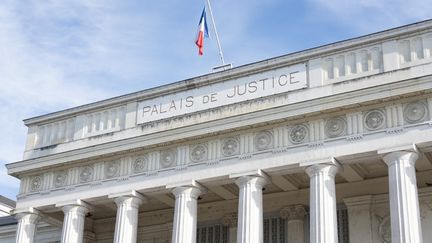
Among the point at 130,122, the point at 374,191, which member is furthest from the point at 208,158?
the point at 374,191

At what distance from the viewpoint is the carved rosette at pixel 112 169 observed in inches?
1043

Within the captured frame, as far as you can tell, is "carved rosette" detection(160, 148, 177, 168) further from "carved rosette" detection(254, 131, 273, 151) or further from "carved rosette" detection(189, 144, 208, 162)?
"carved rosette" detection(254, 131, 273, 151)

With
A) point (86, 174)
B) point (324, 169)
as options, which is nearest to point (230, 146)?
point (324, 169)

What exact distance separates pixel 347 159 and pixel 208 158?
5.04m

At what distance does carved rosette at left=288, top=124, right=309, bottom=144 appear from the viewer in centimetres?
2289

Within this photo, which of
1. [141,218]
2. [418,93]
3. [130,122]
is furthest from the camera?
[141,218]

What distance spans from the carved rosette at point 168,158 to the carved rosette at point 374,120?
Result: 7.14 meters

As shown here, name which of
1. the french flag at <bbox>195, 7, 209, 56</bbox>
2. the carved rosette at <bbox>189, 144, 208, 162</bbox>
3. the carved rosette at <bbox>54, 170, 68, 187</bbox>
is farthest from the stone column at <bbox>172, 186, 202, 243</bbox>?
the french flag at <bbox>195, 7, 209, 56</bbox>

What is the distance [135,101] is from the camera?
27375mm

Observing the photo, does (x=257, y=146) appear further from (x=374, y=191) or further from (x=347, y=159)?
(x=374, y=191)

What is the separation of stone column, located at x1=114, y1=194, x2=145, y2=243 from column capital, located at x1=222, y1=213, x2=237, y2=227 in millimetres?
4017

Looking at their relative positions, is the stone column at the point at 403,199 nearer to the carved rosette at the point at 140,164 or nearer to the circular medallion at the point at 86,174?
the carved rosette at the point at 140,164

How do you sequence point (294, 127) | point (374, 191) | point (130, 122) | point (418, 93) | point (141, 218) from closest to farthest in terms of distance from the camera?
1. point (418, 93)
2. point (294, 127)
3. point (374, 191)
4. point (130, 122)
5. point (141, 218)

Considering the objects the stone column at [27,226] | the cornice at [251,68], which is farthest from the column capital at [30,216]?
the cornice at [251,68]
